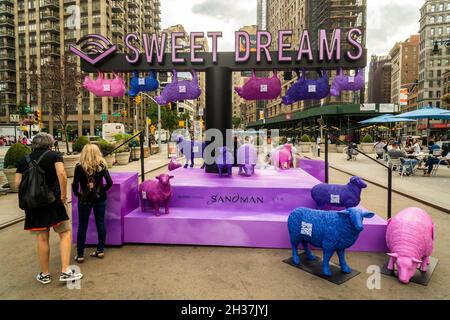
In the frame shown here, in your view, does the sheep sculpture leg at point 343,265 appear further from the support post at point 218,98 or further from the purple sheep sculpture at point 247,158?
the support post at point 218,98

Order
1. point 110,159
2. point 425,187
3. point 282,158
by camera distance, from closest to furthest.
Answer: point 282,158 < point 425,187 < point 110,159

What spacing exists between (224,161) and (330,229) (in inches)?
140

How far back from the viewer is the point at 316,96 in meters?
7.42

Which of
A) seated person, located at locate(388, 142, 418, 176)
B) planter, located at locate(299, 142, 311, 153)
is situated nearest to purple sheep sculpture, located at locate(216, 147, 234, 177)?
seated person, located at locate(388, 142, 418, 176)

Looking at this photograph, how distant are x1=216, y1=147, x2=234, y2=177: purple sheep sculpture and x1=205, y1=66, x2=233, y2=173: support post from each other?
468 millimetres

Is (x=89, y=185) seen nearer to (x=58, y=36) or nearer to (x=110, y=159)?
(x=110, y=159)

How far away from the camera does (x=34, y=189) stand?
372 centimetres

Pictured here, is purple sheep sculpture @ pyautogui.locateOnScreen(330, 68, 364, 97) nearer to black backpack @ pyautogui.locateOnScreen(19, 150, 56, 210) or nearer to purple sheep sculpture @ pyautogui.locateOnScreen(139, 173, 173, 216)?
purple sheep sculpture @ pyautogui.locateOnScreen(139, 173, 173, 216)

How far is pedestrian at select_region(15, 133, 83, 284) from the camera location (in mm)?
3846

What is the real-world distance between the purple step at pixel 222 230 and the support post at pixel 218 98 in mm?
2729

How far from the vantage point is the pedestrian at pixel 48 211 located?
3.85m

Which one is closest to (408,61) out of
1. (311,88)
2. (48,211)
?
(311,88)

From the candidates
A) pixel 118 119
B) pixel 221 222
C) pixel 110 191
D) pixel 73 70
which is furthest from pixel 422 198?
pixel 118 119

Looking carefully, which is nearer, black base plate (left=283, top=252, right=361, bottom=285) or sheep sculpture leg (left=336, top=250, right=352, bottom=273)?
black base plate (left=283, top=252, right=361, bottom=285)
